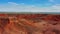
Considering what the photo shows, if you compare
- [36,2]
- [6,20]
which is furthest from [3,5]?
[36,2]

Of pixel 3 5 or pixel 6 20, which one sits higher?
pixel 3 5

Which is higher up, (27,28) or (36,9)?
(36,9)

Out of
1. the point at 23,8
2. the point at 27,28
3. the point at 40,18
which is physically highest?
the point at 23,8

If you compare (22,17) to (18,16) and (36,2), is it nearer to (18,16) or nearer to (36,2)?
(18,16)

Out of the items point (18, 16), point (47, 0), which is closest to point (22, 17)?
point (18, 16)

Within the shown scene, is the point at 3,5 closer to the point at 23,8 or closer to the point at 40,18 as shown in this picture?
the point at 23,8
